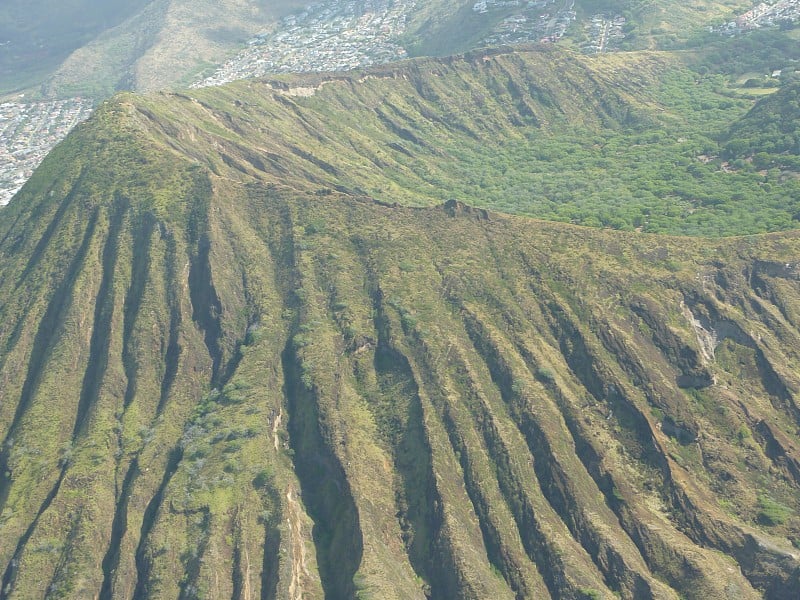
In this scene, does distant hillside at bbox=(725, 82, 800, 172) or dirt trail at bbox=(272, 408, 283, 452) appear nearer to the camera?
dirt trail at bbox=(272, 408, 283, 452)

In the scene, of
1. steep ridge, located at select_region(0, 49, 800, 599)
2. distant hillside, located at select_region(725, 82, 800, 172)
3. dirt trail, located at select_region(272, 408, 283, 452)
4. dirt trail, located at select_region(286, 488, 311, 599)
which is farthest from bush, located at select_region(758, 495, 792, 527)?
distant hillside, located at select_region(725, 82, 800, 172)

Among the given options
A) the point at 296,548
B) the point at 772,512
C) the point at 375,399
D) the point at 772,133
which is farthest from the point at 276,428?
the point at 772,133

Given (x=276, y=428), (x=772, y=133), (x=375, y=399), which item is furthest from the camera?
(x=772, y=133)

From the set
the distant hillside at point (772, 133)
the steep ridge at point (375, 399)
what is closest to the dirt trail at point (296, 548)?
the steep ridge at point (375, 399)

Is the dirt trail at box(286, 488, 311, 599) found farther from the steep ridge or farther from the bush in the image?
the bush

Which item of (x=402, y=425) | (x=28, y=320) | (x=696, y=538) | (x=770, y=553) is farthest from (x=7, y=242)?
(x=770, y=553)

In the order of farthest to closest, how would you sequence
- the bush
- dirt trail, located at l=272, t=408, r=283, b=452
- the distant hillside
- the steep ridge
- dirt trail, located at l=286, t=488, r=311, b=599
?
the distant hillside
dirt trail, located at l=272, t=408, r=283, b=452
the bush
the steep ridge
dirt trail, located at l=286, t=488, r=311, b=599

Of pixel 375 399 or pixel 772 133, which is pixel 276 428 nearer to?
pixel 375 399

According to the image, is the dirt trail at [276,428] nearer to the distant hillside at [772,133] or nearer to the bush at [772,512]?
the bush at [772,512]

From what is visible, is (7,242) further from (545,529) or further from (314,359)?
(545,529)
